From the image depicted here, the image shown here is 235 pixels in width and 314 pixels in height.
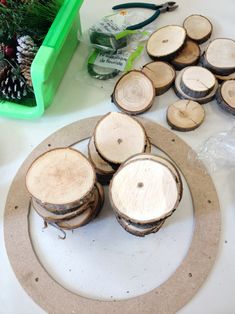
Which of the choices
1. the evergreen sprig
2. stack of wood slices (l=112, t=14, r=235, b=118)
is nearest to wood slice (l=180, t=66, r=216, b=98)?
stack of wood slices (l=112, t=14, r=235, b=118)

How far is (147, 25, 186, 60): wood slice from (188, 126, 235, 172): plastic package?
33 centimetres

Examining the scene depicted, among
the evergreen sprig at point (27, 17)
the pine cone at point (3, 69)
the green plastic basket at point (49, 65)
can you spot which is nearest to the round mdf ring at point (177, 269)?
the green plastic basket at point (49, 65)

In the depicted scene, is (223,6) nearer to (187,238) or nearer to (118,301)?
(187,238)

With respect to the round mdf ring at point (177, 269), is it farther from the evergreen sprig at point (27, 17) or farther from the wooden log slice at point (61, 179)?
the evergreen sprig at point (27, 17)

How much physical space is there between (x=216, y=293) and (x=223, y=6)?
1037mm

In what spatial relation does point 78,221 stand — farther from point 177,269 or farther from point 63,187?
point 177,269

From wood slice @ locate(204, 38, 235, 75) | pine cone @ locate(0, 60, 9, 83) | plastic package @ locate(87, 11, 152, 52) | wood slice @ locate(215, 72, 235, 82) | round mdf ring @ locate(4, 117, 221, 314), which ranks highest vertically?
pine cone @ locate(0, 60, 9, 83)

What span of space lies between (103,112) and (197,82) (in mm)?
296

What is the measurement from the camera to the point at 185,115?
961 mm

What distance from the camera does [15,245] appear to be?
79 cm

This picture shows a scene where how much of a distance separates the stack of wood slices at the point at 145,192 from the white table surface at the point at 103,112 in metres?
0.20

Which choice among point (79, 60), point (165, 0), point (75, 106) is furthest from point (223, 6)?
point (75, 106)

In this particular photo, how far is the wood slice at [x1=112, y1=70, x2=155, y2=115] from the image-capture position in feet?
3.20

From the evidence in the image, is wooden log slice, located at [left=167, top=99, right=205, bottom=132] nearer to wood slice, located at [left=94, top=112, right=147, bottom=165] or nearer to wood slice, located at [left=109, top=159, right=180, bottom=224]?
wood slice, located at [left=94, top=112, right=147, bottom=165]
